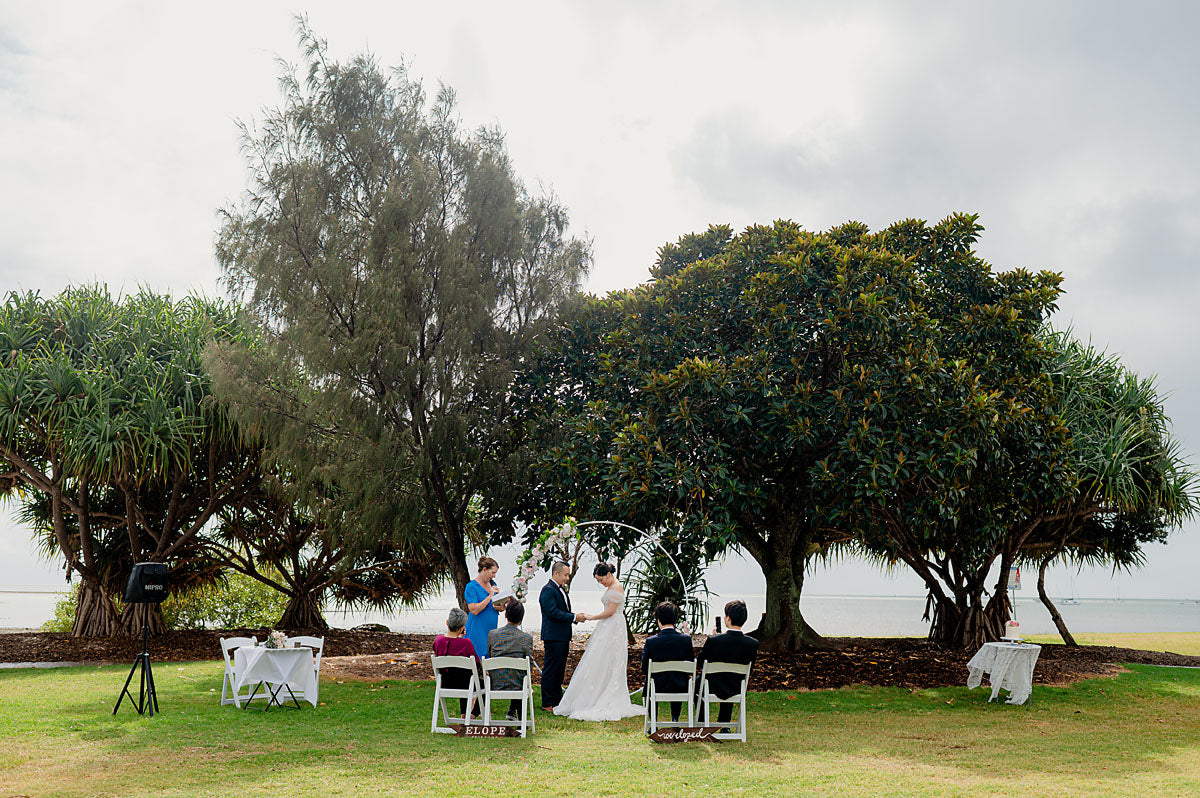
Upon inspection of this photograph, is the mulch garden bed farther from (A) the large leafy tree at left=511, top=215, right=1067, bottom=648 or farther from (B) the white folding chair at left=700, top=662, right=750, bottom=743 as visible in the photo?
(B) the white folding chair at left=700, top=662, right=750, bottom=743

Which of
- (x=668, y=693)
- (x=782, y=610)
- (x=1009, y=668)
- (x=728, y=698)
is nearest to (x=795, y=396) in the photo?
(x=1009, y=668)

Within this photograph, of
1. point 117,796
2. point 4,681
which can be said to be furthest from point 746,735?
point 4,681

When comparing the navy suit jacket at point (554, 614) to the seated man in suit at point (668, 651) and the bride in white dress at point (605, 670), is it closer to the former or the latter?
the bride in white dress at point (605, 670)

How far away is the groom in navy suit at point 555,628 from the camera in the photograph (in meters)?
9.80

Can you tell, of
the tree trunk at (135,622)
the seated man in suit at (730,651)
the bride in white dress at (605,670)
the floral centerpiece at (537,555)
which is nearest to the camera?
the seated man in suit at (730,651)

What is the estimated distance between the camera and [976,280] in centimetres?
1395

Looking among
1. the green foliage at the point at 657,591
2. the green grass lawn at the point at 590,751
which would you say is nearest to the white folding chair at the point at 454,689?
the green grass lawn at the point at 590,751

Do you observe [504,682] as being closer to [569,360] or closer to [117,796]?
[117,796]

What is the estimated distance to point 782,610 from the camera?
1520 cm

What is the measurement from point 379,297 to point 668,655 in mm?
7379

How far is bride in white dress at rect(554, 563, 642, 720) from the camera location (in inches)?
379

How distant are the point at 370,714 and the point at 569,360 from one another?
674 cm

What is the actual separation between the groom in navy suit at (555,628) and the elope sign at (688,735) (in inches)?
63.2

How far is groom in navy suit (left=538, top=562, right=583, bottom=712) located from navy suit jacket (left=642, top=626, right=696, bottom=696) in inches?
43.0
